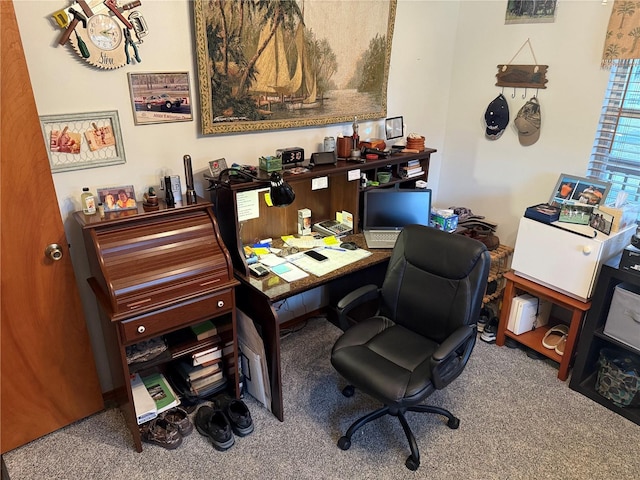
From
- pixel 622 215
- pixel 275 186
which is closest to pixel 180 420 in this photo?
pixel 275 186

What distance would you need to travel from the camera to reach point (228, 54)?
2221 mm

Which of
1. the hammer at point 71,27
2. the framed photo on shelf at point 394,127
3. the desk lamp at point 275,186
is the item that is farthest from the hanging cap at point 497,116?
the hammer at point 71,27

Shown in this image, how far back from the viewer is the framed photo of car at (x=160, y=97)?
205cm

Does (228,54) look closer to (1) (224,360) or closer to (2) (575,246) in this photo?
(1) (224,360)

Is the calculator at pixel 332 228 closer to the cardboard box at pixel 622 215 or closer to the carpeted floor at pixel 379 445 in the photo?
the carpeted floor at pixel 379 445

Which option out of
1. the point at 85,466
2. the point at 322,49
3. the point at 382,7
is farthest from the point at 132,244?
the point at 382,7

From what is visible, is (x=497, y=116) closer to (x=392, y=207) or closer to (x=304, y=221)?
(x=392, y=207)

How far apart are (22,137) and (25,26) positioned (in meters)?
0.43

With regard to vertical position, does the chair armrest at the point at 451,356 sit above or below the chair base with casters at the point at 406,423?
above

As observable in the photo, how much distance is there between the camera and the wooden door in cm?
174

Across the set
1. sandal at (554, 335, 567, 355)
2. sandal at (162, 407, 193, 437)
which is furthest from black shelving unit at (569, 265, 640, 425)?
sandal at (162, 407, 193, 437)

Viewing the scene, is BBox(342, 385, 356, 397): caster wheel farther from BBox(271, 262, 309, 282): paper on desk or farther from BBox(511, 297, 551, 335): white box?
BBox(511, 297, 551, 335): white box

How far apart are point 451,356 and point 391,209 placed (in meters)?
1.11

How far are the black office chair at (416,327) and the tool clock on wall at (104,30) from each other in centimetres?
152
